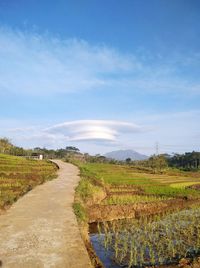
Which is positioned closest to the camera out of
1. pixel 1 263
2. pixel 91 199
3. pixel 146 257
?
pixel 1 263

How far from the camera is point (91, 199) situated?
16.8 meters

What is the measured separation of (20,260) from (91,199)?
1037 cm

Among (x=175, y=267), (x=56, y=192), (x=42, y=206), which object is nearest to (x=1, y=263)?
(x=175, y=267)

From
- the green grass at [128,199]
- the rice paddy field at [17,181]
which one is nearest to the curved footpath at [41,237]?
the rice paddy field at [17,181]

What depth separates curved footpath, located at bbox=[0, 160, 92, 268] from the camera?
654 centimetres

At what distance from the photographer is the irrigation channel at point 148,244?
8.58 metres

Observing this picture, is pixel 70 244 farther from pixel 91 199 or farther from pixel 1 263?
pixel 91 199

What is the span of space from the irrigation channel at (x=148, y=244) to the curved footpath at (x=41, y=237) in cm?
128

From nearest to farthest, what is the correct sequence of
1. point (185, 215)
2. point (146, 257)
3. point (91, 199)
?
point (146, 257)
point (185, 215)
point (91, 199)

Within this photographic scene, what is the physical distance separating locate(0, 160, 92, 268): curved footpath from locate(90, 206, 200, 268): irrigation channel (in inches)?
50.5

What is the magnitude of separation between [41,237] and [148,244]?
133 inches

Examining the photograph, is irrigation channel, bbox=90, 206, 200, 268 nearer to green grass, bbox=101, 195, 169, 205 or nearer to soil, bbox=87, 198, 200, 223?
soil, bbox=87, 198, 200, 223

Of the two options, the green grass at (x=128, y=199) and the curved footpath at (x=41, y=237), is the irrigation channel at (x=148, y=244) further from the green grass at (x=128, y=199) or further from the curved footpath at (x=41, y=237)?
the green grass at (x=128, y=199)

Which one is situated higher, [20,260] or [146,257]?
[20,260]
